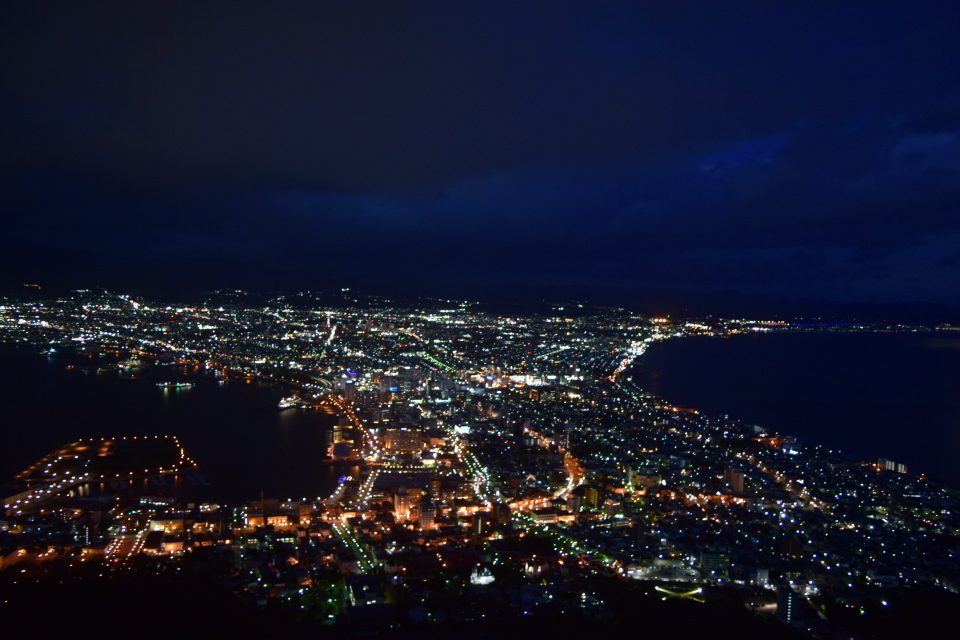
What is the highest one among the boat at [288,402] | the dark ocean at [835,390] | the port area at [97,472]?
the dark ocean at [835,390]

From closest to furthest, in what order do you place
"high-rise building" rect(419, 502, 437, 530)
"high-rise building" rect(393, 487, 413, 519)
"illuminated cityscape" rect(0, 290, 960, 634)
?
"illuminated cityscape" rect(0, 290, 960, 634), "high-rise building" rect(419, 502, 437, 530), "high-rise building" rect(393, 487, 413, 519)

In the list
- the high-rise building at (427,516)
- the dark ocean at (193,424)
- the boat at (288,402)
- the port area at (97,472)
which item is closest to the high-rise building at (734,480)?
the high-rise building at (427,516)

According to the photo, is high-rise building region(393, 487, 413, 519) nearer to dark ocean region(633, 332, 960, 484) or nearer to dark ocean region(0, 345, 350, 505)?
dark ocean region(0, 345, 350, 505)

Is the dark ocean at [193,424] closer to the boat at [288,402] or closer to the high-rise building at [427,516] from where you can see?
the boat at [288,402]

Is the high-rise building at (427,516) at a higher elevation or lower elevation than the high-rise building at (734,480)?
lower

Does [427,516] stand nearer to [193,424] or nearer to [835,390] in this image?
[193,424]

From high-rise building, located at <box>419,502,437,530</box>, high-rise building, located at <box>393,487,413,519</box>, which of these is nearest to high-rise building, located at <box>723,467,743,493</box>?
high-rise building, located at <box>419,502,437,530</box>
